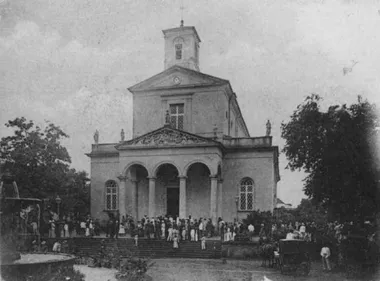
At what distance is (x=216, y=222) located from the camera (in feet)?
104

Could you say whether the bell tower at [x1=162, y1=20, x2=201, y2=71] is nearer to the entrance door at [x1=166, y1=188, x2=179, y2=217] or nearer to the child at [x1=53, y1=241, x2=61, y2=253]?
the entrance door at [x1=166, y1=188, x2=179, y2=217]

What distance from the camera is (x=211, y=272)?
61.1ft

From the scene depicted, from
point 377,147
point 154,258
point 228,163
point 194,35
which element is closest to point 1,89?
point 154,258

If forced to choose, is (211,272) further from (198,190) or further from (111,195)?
(111,195)

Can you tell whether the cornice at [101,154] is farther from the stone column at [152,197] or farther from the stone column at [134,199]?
the stone column at [152,197]

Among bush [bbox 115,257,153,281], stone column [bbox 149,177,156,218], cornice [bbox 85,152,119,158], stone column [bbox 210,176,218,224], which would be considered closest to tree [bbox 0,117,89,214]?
cornice [bbox 85,152,119,158]

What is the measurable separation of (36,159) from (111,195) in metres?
7.16

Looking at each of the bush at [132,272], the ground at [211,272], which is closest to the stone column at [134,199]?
the ground at [211,272]

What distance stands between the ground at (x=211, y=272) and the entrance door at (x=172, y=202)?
487 inches

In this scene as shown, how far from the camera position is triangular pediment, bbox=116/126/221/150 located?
A: 31.6m

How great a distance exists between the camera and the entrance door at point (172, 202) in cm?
3481

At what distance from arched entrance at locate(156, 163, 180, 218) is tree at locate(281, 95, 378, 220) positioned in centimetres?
1254

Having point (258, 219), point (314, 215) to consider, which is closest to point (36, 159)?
point (258, 219)

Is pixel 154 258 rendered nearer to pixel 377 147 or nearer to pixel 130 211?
pixel 130 211
